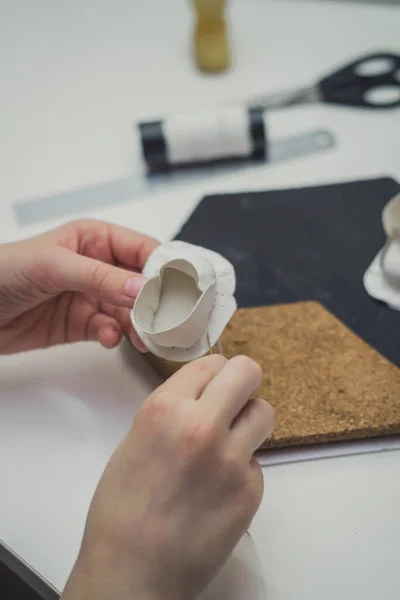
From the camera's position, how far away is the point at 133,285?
0.64 m

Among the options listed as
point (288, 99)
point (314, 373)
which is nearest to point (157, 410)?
point (314, 373)

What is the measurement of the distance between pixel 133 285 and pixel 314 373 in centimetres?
25

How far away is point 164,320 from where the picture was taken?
25.5 inches

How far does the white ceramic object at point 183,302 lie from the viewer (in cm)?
61

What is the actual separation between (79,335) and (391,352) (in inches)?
15.5

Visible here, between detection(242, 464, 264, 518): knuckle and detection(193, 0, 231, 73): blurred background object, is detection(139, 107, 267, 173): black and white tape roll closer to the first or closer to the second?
detection(193, 0, 231, 73): blurred background object

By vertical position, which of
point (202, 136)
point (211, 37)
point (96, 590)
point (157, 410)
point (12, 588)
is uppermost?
point (211, 37)

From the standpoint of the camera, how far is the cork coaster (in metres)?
0.69

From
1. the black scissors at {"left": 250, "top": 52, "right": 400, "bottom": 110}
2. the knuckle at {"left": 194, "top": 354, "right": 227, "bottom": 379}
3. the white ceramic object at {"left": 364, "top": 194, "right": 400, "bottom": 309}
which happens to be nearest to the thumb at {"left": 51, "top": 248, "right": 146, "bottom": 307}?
the knuckle at {"left": 194, "top": 354, "right": 227, "bottom": 379}

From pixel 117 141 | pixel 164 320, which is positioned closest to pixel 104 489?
pixel 164 320

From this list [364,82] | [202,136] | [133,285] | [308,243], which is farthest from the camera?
[364,82]

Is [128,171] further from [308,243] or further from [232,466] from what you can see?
[232,466]

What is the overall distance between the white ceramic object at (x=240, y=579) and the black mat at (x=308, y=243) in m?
0.30

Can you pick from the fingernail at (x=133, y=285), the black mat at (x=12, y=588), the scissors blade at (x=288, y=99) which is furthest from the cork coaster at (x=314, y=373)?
the scissors blade at (x=288, y=99)
